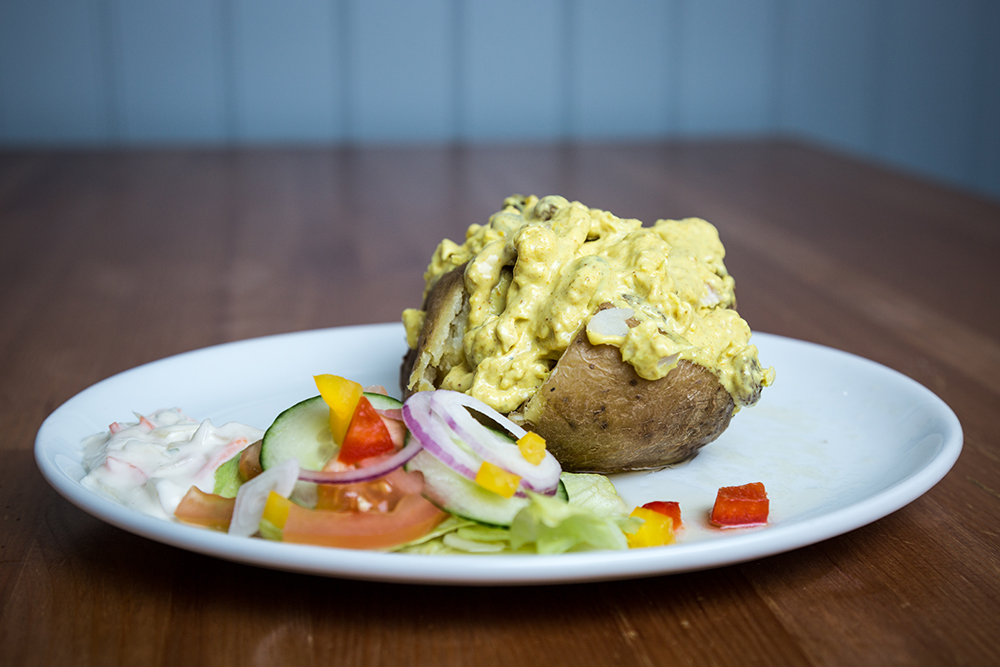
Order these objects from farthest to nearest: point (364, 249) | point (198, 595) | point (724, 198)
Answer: point (724, 198) → point (364, 249) → point (198, 595)

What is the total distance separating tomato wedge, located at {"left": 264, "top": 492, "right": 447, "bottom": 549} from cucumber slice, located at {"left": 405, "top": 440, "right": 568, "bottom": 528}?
31 mm

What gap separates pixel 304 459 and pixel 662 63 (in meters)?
4.97

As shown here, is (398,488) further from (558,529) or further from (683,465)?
(683,465)

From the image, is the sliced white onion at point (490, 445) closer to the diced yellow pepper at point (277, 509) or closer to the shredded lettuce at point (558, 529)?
the shredded lettuce at point (558, 529)

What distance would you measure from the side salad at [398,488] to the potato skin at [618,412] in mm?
89

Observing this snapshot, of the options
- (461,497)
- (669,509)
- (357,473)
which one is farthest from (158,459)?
(669,509)

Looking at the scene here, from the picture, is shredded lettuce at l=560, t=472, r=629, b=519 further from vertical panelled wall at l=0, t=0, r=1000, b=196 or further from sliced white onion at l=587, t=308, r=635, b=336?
vertical panelled wall at l=0, t=0, r=1000, b=196

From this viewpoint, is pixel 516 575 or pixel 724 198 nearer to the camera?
pixel 516 575

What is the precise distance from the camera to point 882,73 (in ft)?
19.4

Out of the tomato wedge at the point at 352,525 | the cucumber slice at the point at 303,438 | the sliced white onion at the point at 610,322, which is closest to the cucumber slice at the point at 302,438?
the cucumber slice at the point at 303,438

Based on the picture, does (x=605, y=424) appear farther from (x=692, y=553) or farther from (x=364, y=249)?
(x=364, y=249)

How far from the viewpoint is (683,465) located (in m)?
1.46

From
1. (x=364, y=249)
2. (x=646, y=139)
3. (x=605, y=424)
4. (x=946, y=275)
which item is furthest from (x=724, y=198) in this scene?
(x=605, y=424)

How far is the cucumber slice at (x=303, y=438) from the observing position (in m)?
1.19
